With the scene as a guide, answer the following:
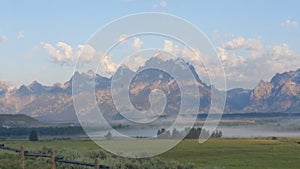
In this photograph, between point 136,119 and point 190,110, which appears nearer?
point 136,119

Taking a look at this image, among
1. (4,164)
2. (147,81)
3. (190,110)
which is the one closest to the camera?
(4,164)

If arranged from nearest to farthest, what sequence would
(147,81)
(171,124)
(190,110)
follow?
(190,110) < (171,124) < (147,81)

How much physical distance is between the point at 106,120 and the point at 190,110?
18.9 ft

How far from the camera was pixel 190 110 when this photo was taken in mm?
31344

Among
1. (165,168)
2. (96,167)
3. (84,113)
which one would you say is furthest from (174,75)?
(96,167)

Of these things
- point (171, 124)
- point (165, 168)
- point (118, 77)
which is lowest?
point (165, 168)

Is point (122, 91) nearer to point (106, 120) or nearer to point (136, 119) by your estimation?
point (136, 119)

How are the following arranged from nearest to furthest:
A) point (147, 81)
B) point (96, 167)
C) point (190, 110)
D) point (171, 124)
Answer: point (96, 167), point (190, 110), point (171, 124), point (147, 81)

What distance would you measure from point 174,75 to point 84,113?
577 centimetres

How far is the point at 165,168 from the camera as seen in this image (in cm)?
3581

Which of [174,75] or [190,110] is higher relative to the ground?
[174,75]

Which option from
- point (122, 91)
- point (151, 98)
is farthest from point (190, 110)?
point (122, 91)

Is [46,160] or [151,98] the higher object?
[151,98]

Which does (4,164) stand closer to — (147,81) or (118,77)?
(118,77)
